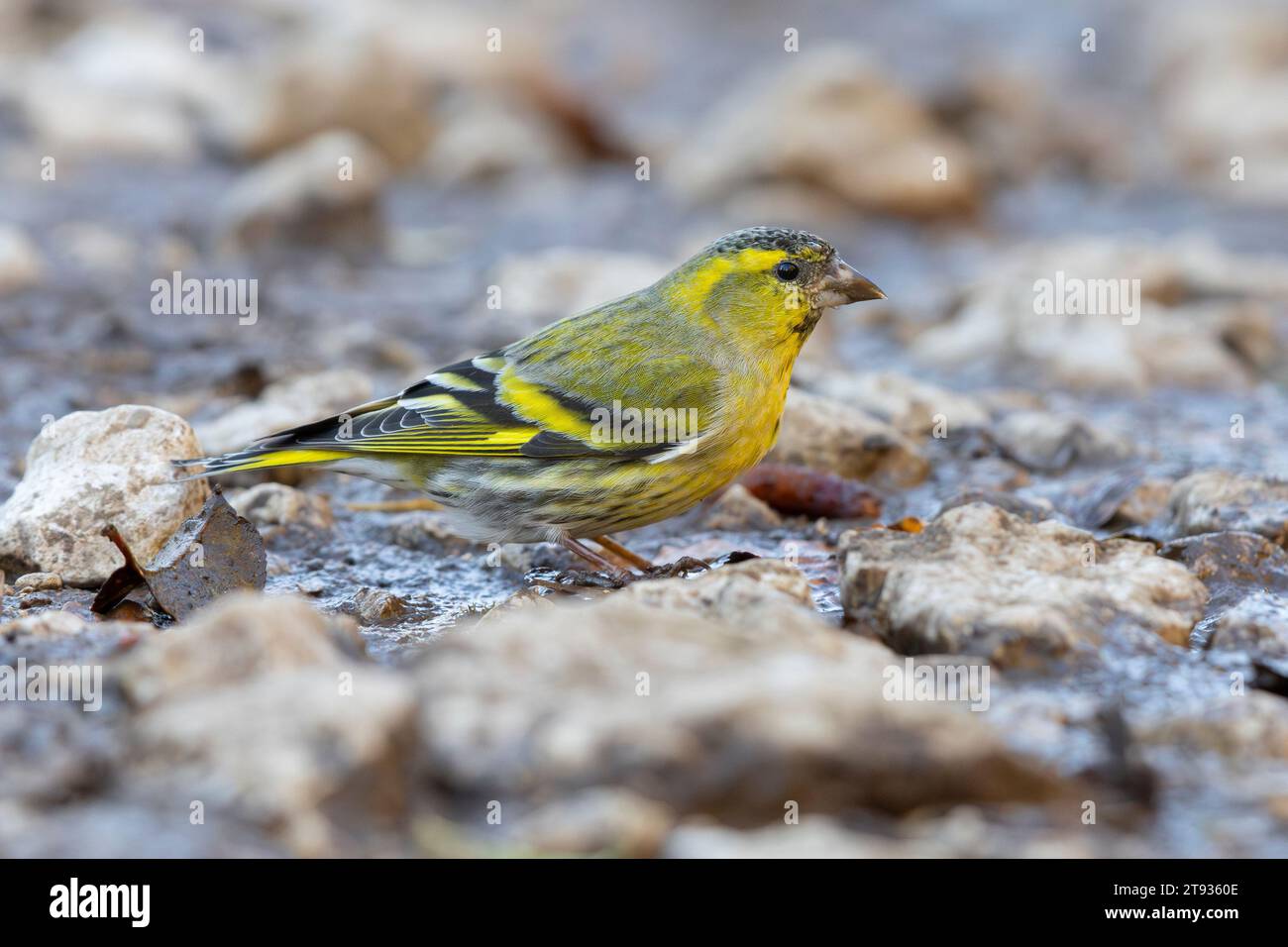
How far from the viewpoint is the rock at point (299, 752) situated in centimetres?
252

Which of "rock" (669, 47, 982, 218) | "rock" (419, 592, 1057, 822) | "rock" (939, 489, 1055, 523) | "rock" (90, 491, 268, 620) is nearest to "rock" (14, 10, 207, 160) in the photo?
"rock" (669, 47, 982, 218)

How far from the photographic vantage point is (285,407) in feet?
19.1

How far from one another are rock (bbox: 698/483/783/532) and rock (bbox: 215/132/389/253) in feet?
15.3

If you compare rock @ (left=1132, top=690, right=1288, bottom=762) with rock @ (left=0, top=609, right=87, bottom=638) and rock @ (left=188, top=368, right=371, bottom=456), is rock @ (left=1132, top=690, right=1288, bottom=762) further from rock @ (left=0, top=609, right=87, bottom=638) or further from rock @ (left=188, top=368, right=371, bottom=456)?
rock @ (left=188, top=368, right=371, bottom=456)

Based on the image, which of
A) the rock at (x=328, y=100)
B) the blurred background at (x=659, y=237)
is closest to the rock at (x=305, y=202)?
the blurred background at (x=659, y=237)

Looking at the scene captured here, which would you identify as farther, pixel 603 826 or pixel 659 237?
pixel 659 237

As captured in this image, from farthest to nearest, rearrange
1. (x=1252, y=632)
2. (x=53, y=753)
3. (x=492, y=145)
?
(x=492, y=145)
(x=1252, y=632)
(x=53, y=753)

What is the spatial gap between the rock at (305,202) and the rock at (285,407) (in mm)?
3087

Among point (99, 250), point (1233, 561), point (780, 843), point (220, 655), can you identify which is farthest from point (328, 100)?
point (780, 843)

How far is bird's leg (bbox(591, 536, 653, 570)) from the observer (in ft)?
15.8

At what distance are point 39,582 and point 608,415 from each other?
1.77 meters

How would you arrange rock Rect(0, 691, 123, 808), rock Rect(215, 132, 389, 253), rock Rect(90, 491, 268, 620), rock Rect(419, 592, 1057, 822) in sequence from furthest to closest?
rock Rect(215, 132, 389, 253), rock Rect(90, 491, 268, 620), rock Rect(0, 691, 123, 808), rock Rect(419, 592, 1057, 822)
